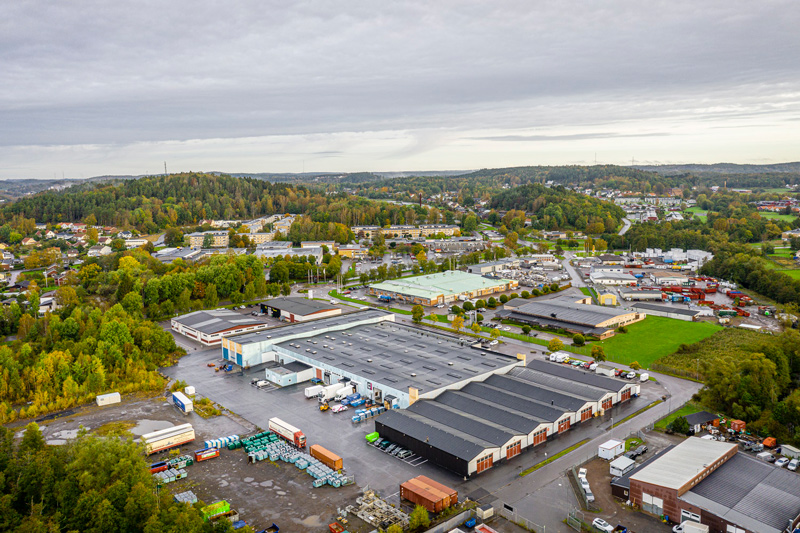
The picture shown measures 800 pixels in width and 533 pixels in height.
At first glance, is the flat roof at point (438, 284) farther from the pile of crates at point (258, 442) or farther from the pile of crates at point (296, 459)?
the pile of crates at point (296, 459)


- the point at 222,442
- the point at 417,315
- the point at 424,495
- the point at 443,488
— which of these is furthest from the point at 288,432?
A: the point at 417,315

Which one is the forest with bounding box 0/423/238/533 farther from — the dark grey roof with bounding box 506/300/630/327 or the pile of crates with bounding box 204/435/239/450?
the dark grey roof with bounding box 506/300/630/327

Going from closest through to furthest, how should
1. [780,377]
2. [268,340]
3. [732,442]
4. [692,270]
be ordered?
1. [732,442]
2. [780,377]
3. [268,340]
4. [692,270]

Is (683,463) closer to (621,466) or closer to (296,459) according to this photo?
(621,466)

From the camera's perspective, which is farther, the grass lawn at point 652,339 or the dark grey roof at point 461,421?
the grass lawn at point 652,339

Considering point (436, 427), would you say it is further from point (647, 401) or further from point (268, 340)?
point (268, 340)

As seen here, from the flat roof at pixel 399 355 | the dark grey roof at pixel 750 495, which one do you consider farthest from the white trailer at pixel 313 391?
the dark grey roof at pixel 750 495

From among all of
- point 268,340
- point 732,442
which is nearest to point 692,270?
point 732,442

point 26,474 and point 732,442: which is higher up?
point 26,474
